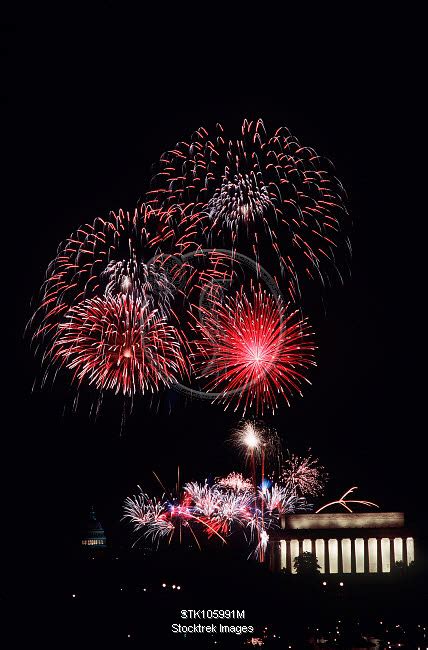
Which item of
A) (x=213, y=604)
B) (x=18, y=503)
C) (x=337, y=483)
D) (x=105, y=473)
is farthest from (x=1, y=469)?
(x=213, y=604)

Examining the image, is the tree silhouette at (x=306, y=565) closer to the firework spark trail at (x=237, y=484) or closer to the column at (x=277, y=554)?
the column at (x=277, y=554)

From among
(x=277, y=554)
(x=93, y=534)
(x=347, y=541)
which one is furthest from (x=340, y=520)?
(x=93, y=534)

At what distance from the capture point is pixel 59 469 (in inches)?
4144

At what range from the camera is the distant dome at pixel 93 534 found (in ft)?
343

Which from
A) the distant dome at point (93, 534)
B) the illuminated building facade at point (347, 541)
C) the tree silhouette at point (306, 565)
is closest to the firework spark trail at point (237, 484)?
the illuminated building facade at point (347, 541)

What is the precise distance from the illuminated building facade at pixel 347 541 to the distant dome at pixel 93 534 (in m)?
21.5

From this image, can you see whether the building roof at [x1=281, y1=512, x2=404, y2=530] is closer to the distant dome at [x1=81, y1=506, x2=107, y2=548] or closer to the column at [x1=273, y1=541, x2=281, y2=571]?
the column at [x1=273, y1=541, x2=281, y2=571]

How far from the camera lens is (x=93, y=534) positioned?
107m

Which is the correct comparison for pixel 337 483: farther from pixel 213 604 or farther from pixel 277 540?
A: pixel 213 604

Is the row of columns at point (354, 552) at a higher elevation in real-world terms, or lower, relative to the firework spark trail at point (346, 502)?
lower

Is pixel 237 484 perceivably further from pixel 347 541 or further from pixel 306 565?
pixel 347 541

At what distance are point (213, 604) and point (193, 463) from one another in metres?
69.1

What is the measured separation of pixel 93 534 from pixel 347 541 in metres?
28.8

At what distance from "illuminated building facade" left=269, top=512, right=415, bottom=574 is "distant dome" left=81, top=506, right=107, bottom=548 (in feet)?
70.4
